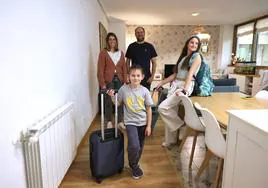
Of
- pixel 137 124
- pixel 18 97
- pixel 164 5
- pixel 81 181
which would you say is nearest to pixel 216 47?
pixel 164 5

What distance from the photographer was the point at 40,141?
1219mm

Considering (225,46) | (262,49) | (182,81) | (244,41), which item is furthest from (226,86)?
(225,46)

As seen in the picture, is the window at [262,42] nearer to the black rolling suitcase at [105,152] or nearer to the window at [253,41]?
the window at [253,41]

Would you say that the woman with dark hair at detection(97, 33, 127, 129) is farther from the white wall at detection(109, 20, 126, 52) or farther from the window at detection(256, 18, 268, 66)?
the window at detection(256, 18, 268, 66)

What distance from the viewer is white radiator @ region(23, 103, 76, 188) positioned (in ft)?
3.89

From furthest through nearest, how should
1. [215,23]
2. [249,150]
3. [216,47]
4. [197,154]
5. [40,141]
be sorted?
[216,47] < [215,23] < [197,154] < [40,141] < [249,150]

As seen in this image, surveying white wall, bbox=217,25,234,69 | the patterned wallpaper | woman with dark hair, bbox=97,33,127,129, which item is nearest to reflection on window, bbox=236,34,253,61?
white wall, bbox=217,25,234,69

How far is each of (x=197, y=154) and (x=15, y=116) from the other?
6.67 ft

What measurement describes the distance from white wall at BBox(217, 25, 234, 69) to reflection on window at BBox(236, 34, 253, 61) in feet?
0.91

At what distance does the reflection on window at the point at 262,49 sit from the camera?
5.57 metres

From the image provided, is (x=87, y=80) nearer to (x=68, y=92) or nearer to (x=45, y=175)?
(x=68, y=92)

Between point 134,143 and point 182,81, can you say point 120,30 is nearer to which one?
point 182,81

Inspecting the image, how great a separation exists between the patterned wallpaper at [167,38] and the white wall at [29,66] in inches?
194

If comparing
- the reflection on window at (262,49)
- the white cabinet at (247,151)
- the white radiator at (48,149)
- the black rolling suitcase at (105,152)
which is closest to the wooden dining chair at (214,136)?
the white cabinet at (247,151)
